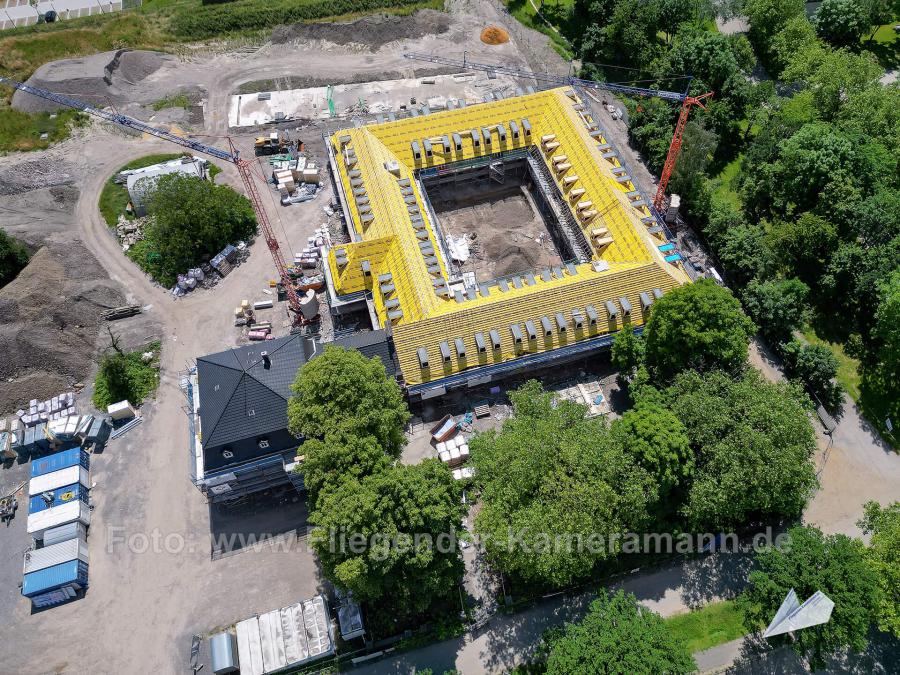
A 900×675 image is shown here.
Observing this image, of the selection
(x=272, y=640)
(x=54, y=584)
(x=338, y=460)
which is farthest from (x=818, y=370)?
(x=54, y=584)

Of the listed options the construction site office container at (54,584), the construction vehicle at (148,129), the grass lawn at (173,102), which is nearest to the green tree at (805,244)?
the construction vehicle at (148,129)

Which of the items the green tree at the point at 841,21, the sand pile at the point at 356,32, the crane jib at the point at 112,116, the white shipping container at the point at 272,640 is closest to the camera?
the white shipping container at the point at 272,640

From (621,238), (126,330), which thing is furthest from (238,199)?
(621,238)

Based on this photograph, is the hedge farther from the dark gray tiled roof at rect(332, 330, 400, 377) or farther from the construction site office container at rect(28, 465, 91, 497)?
the construction site office container at rect(28, 465, 91, 497)

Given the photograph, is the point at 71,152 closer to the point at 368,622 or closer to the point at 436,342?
the point at 436,342

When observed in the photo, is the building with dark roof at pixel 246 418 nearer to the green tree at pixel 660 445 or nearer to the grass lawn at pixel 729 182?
the green tree at pixel 660 445
